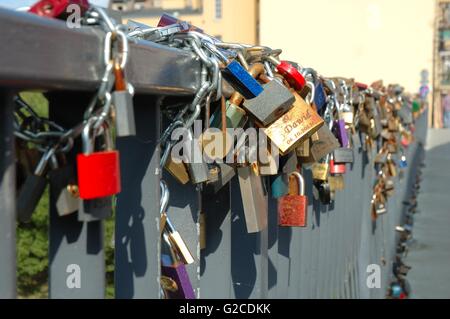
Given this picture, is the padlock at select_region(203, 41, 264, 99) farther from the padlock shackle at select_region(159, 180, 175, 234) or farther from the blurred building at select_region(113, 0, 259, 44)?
the blurred building at select_region(113, 0, 259, 44)

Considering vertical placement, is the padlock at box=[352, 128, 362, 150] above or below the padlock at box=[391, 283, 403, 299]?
above

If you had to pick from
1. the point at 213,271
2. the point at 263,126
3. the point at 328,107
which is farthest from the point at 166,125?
the point at 328,107

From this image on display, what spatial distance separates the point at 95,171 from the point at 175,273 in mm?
413

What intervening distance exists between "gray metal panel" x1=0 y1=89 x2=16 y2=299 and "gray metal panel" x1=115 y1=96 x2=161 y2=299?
26cm

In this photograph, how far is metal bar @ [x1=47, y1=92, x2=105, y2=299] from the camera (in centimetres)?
66

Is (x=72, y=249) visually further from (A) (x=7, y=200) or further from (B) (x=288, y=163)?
(B) (x=288, y=163)

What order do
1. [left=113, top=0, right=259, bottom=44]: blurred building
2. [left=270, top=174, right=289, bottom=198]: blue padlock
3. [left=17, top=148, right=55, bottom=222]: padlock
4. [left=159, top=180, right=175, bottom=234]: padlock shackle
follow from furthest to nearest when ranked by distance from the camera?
1. [left=113, top=0, right=259, bottom=44]: blurred building
2. [left=270, top=174, right=289, bottom=198]: blue padlock
3. [left=159, top=180, right=175, bottom=234]: padlock shackle
4. [left=17, top=148, right=55, bottom=222]: padlock

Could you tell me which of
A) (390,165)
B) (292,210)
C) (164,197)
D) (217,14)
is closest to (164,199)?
(164,197)

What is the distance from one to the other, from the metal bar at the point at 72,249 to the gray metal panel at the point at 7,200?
91 mm

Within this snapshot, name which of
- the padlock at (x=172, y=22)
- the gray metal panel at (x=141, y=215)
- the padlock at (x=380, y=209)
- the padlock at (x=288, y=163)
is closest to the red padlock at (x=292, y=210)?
the padlock at (x=288, y=163)

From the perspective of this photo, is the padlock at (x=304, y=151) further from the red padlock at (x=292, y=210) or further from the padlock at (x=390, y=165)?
the padlock at (x=390, y=165)

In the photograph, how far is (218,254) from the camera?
111 cm

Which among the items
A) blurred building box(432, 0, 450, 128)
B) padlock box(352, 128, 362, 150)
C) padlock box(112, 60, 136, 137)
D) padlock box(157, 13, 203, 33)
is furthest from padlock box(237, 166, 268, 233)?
blurred building box(432, 0, 450, 128)
